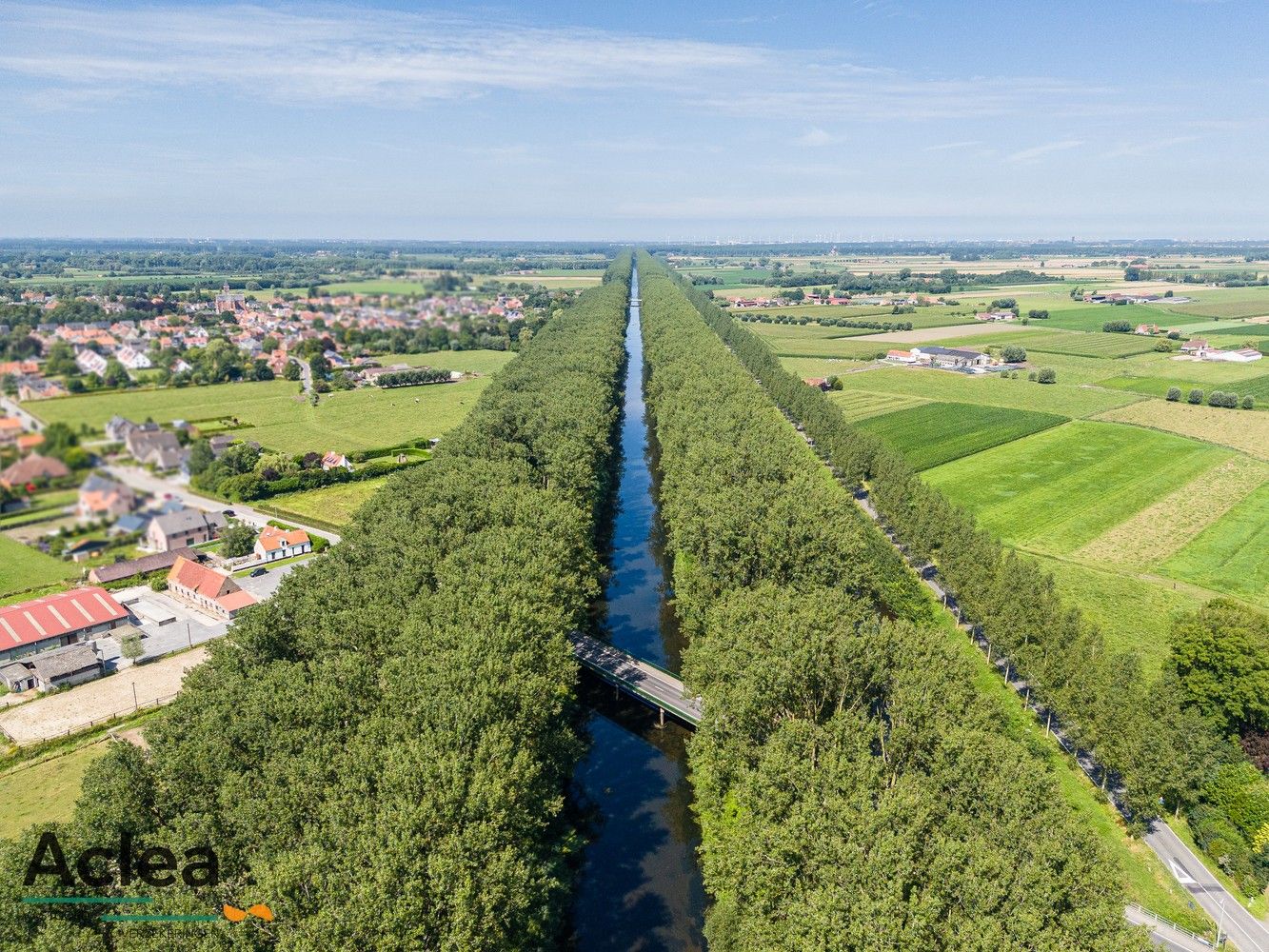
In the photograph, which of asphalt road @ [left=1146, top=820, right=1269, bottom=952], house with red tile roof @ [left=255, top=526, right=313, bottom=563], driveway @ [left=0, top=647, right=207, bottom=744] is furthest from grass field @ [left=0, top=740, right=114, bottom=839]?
asphalt road @ [left=1146, top=820, right=1269, bottom=952]

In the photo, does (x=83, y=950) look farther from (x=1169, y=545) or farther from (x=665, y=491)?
(x=1169, y=545)

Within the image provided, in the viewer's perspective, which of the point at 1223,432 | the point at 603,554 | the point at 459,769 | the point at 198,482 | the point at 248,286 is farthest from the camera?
the point at 1223,432

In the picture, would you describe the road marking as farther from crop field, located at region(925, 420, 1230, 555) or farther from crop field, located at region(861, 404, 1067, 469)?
crop field, located at region(861, 404, 1067, 469)

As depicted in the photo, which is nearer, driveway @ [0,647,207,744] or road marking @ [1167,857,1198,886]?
road marking @ [1167,857,1198,886]

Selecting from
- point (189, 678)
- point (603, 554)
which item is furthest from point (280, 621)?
point (603, 554)

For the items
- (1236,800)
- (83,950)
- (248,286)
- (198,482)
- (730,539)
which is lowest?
(1236,800)

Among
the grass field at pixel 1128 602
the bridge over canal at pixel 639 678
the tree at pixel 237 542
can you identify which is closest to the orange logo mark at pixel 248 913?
the bridge over canal at pixel 639 678

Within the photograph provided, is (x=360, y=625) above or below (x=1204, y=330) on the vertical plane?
below
